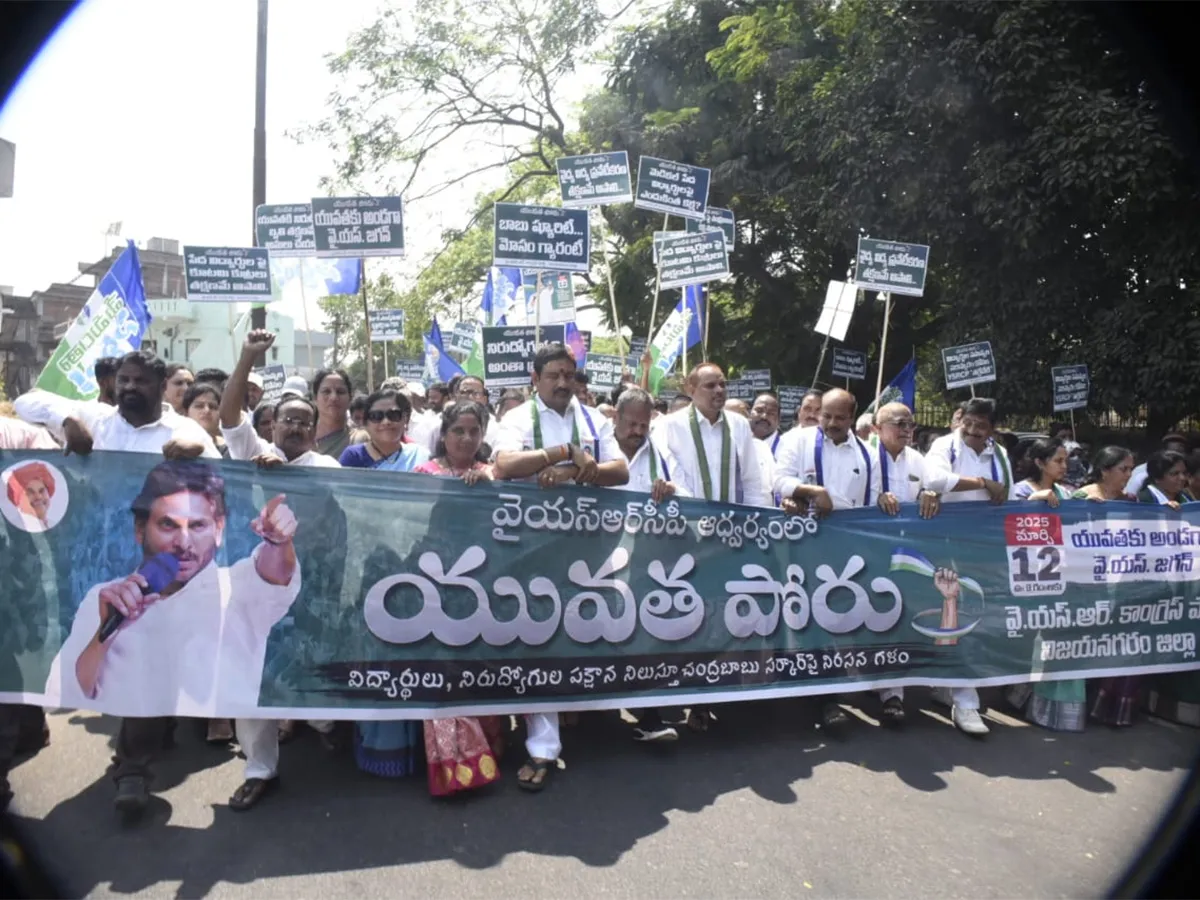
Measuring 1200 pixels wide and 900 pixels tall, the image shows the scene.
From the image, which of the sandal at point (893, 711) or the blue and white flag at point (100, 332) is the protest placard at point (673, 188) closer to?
the blue and white flag at point (100, 332)

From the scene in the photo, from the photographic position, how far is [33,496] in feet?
12.5

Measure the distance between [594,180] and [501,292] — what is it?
178 inches

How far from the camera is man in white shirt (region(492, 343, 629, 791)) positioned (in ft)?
13.4

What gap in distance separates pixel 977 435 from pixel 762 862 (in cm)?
316

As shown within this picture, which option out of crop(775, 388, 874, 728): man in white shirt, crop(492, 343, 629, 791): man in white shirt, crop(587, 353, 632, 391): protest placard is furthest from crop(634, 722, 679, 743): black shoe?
crop(587, 353, 632, 391): protest placard

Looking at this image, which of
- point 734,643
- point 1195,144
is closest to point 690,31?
point 1195,144

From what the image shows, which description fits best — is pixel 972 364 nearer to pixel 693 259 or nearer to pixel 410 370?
pixel 693 259

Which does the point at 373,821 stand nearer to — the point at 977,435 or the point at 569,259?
the point at 977,435

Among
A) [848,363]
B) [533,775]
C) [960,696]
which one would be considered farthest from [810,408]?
[848,363]

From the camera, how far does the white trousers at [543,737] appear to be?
4.01m

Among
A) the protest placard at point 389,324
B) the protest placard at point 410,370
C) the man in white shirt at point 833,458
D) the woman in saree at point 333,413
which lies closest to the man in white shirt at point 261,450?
the woman in saree at point 333,413

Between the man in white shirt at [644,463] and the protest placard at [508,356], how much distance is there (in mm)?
2542

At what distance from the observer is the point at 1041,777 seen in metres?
4.30

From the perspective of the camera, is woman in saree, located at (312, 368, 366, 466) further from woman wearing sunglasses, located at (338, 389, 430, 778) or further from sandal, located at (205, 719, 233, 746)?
sandal, located at (205, 719, 233, 746)
